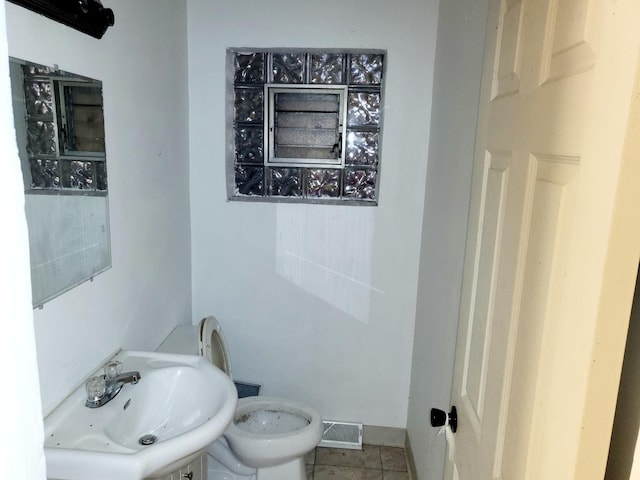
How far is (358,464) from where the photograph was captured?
230cm

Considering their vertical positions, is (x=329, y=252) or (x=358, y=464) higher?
(x=329, y=252)

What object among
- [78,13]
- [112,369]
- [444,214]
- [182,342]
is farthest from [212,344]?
[78,13]

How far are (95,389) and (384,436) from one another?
1.67 metres

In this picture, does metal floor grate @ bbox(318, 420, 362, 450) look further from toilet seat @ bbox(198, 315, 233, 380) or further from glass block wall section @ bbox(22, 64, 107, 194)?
glass block wall section @ bbox(22, 64, 107, 194)

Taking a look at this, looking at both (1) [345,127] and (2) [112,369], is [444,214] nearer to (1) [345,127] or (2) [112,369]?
(1) [345,127]

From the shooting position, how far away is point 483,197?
0.97 m

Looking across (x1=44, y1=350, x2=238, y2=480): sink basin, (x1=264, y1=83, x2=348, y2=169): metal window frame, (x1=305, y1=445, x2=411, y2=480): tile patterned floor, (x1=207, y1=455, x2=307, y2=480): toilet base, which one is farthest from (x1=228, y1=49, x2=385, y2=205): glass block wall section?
(x1=305, y1=445, x2=411, y2=480): tile patterned floor

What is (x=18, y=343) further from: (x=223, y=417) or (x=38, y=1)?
(x=38, y=1)

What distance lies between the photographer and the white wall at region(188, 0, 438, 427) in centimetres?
207

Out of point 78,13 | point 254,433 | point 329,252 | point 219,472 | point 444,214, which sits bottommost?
point 219,472

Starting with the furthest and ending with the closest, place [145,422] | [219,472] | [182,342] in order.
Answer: [219,472]
[182,342]
[145,422]

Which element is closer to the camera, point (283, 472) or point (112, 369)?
point (112, 369)

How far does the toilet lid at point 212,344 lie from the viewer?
180cm

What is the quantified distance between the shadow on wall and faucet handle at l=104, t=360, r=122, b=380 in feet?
3.48
